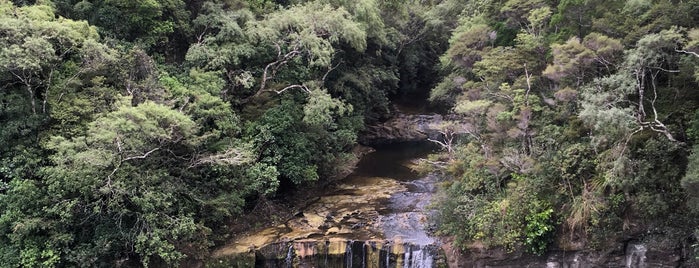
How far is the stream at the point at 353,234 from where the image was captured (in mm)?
17875

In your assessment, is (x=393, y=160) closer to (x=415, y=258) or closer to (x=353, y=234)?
A: (x=353, y=234)

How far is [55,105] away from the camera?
641 inches

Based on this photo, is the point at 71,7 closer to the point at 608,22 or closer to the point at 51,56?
the point at 51,56

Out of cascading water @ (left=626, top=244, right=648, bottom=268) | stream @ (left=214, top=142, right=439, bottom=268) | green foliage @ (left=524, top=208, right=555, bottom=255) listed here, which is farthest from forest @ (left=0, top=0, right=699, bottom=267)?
stream @ (left=214, top=142, right=439, bottom=268)

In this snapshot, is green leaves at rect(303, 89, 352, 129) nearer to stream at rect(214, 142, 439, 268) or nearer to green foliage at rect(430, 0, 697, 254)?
stream at rect(214, 142, 439, 268)

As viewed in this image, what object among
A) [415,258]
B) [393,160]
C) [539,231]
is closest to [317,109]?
[415,258]

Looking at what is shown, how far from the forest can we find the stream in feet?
4.66

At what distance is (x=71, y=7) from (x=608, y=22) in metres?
20.9

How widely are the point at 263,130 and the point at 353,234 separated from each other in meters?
6.08

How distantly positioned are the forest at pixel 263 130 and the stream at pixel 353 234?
1.42m

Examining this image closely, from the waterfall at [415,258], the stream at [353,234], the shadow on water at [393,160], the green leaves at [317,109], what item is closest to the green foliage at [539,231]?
the stream at [353,234]

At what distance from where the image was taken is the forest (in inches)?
547

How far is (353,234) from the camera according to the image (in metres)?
19.1

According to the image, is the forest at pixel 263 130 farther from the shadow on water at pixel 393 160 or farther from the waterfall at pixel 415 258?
the shadow on water at pixel 393 160
